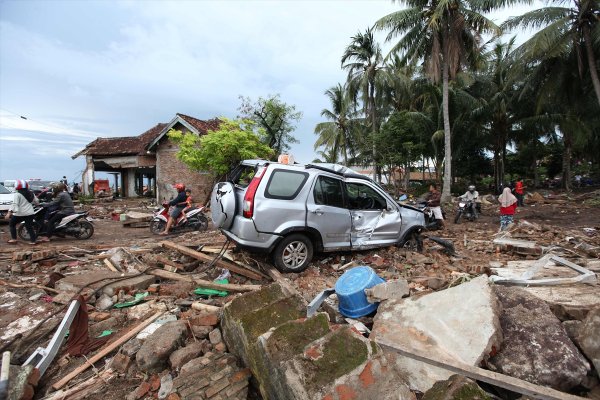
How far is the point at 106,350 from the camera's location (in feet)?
10.4

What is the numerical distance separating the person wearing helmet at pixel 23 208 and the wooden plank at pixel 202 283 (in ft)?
16.6

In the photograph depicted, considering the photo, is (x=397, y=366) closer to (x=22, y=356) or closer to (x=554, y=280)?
(x=554, y=280)

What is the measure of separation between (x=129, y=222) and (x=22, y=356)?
30.4 ft

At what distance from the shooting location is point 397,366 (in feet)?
8.20

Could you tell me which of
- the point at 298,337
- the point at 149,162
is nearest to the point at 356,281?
the point at 298,337

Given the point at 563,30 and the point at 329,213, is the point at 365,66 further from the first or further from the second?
the point at 329,213

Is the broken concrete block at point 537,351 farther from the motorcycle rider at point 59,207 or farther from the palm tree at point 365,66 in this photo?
the palm tree at point 365,66

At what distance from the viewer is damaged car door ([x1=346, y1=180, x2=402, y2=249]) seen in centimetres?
597

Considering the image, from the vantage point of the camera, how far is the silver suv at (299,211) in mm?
4945

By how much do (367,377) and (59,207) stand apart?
31.0 ft

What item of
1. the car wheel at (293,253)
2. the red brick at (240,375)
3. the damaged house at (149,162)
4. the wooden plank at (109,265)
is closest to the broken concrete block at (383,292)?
the red brick at (240,375)

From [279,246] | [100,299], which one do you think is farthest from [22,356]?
[279,246]

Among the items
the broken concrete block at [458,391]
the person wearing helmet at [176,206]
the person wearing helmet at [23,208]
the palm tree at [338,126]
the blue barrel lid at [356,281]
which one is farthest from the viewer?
the palm tree at [338,126]

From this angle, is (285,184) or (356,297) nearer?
(356,297)
